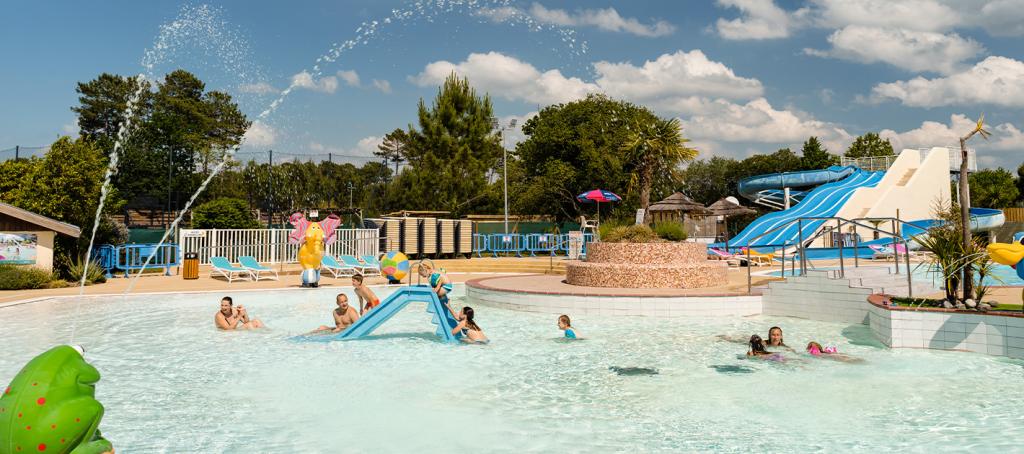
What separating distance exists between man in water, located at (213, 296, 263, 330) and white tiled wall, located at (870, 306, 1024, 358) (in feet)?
33.4

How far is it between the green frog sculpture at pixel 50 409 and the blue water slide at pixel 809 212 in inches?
1028

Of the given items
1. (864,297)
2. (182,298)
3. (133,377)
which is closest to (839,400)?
(864,297)

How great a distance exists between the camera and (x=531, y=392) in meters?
7.23

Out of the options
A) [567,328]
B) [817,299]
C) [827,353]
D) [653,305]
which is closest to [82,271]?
[567,328]

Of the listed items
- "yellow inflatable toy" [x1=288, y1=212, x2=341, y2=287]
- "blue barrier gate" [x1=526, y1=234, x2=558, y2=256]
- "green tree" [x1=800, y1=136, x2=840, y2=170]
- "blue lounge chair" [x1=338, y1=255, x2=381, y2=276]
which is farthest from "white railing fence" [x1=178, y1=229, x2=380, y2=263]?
"green tree" [x1=800, y1=136, x2=840, y2=170]

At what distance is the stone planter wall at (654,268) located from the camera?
14.2m

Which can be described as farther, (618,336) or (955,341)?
(618,336)

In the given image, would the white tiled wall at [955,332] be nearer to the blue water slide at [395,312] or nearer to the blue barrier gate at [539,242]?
the blue water slide at [395,312]

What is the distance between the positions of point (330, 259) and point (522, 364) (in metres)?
13.9

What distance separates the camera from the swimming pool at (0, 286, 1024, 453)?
557cm

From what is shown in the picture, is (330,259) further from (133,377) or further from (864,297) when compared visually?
(864,297)

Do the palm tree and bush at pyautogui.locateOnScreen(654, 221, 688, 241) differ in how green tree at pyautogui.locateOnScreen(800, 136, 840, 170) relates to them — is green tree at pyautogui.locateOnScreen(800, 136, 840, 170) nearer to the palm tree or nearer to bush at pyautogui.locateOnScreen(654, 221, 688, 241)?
the palm tree

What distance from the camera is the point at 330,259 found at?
21234 millimetres

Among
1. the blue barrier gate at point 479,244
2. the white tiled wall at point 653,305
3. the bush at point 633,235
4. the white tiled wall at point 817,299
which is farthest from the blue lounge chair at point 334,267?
the white tiled wall at point 817,299
